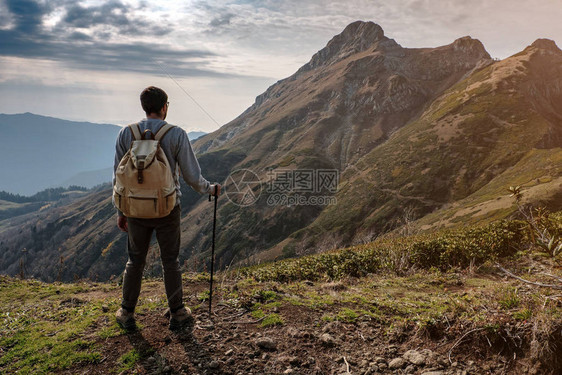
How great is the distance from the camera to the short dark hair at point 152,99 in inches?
190

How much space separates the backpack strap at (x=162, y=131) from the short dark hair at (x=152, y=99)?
32cm

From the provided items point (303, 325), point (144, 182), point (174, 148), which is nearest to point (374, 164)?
point (303, 325)

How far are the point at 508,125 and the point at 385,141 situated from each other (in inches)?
1829

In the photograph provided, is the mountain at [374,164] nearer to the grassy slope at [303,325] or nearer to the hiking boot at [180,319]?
the grassy slope at [303,325]

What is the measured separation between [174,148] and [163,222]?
109 centimetres

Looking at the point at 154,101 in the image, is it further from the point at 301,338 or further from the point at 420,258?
the point at 420,258

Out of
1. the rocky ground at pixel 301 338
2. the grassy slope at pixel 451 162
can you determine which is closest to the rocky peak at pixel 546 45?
the grassy slope at pixel 451 162

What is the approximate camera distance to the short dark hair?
483cm

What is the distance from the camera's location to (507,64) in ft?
462

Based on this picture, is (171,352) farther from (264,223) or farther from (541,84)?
(541,84)

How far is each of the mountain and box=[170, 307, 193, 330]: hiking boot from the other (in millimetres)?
41378

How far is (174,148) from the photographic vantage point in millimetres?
4844

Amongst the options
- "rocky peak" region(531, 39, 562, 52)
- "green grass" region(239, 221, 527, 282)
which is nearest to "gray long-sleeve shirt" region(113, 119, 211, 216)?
"green grass" region(239, 221, 527, 282)

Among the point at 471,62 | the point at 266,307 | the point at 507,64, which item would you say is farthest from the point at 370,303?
the point at 471,62
